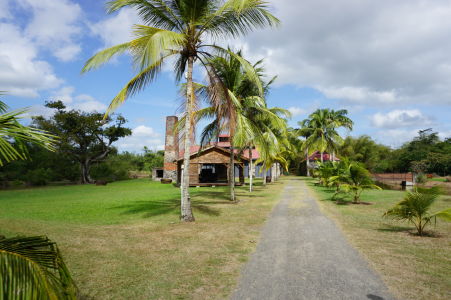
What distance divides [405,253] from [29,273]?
272 inches

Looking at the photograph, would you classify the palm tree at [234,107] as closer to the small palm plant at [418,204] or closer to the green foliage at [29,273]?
the small palm plant at [418,204]

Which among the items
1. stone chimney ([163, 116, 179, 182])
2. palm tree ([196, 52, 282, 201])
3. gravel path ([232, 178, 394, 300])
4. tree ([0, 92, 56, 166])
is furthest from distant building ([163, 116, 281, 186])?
tree ([0, 92, 56, 166])

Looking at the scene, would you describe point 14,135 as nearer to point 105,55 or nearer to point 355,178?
point 105,55

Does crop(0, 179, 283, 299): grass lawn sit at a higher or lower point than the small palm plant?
lower

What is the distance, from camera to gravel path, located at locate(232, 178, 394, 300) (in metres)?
4.26

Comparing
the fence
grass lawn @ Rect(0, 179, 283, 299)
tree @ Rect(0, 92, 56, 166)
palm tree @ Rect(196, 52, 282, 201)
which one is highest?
palm tree @ Rect(196, 52, 282, 201)

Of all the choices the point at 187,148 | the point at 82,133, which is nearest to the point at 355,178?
the point at 187,148

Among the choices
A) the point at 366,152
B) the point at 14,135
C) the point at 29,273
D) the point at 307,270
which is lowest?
the point at 307,270

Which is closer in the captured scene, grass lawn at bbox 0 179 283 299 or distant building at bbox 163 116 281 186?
grass lawn at bbox 0 179 283 299

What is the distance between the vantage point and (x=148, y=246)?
680 centimetres

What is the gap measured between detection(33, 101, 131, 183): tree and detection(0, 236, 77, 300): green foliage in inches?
1365

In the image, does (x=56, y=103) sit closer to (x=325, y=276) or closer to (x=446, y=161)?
(x=325, y=276)

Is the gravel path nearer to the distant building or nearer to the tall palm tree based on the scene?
the distant building

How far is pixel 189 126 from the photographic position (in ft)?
31.8
